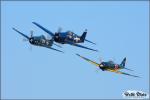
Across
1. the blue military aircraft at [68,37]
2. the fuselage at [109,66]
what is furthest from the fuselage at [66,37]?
the fuselage at [109,66]

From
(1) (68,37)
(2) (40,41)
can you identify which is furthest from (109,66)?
(2) (40,41)

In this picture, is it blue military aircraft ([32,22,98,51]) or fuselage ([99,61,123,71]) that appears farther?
fuselage ([99,61,123,71])

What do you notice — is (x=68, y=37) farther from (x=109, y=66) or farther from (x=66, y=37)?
(x=109, y=66)

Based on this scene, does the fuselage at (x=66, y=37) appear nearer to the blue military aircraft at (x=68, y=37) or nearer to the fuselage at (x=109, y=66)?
the blue military aircraft at (x=68, y=37)

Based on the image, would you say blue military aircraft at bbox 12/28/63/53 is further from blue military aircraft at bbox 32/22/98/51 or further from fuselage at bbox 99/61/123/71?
fuselage at bbox 99/61/123/71

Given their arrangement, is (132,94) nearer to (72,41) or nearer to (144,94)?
A: (144,94)

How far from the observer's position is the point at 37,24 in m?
124

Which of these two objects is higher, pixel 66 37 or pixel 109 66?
pixel 66 37

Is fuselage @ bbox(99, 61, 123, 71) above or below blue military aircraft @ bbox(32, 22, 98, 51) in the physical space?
below

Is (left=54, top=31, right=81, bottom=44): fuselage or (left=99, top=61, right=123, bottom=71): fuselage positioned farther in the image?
(left=99, top=61, right=123, bottom=71): fuselage

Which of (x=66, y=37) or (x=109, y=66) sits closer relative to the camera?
(x=66, y=37)

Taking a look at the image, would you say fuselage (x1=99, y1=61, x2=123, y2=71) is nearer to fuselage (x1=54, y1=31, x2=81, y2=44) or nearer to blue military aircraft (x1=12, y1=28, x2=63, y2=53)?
fuselage (x1=54, y1=31, x2=81, y2=44)

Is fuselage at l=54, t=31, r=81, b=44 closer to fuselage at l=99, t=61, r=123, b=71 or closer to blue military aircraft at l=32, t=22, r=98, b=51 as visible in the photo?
blue military aircraft at l=32, t=22, r=98, b=51

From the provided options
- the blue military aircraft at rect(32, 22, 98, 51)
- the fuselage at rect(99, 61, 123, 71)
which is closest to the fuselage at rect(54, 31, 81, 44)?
the blue military aircraft at rect(32, 22, 98, 51)
